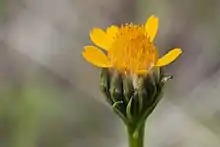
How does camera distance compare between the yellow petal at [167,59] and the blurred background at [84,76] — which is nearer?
the yellow petal at [167,59]

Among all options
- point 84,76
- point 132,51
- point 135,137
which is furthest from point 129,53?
point 84,76

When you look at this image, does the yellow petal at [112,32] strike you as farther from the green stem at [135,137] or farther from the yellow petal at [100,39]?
the green stem at [135,137]

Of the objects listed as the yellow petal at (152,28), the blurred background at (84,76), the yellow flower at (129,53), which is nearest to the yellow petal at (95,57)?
the yellow flower at (129,53)

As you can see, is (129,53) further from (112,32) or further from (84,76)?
(84,76)

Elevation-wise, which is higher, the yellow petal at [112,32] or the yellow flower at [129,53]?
the yellow petal at [112,32]

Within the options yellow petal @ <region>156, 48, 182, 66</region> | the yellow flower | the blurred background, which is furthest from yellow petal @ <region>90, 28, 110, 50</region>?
the blurred background

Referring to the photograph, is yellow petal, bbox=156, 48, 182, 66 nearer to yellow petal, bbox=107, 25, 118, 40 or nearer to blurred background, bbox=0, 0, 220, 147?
yellow petal, bbox=107, 25, 118, 40
